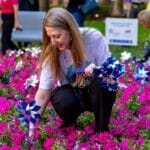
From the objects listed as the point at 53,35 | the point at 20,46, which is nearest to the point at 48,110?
the point at 53,35

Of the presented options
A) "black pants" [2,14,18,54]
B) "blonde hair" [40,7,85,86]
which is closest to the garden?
"blonde hair" [40,7,85,86]

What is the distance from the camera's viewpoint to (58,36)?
4250mm

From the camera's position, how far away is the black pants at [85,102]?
170 inches

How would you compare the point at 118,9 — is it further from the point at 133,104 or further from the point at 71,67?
the point at 71,67

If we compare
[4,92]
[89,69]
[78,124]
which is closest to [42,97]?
[78,124]

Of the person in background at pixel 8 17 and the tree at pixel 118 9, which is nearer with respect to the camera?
the person in background at pixel 8 17

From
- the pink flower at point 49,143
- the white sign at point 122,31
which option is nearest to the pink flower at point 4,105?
the pink flower at point 49,143

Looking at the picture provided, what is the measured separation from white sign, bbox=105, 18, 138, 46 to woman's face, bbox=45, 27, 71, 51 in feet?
24.6

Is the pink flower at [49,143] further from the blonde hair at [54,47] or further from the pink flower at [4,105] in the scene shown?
the pink flower at [4,105]

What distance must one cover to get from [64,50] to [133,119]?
0.94m

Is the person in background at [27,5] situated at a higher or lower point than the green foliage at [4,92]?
higher

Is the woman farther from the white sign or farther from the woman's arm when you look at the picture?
the white sign

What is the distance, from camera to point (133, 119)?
16.6 ft

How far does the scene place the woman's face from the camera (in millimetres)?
4242
